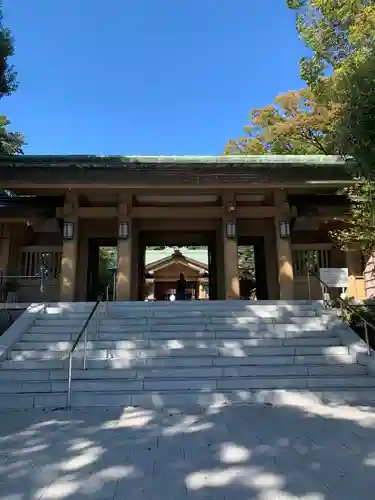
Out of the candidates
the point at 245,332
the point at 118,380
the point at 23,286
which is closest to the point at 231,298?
the point at 245,332

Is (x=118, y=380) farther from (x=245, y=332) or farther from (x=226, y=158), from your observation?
(x=226, y=158)

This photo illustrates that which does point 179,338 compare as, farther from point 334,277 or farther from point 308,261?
point 308,261

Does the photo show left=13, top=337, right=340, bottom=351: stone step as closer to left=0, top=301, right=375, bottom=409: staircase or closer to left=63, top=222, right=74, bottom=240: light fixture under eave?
left=0, top=301, right=375, bottom=409: staircase

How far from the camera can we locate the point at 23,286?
11.5 m

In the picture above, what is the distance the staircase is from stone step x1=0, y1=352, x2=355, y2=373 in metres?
0.02

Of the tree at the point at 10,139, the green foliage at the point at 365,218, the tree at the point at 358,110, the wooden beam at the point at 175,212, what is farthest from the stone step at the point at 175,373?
the tree at the point at 10,139

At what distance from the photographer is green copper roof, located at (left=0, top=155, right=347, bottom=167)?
392 inches

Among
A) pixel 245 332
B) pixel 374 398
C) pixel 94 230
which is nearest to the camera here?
pixel 374 398

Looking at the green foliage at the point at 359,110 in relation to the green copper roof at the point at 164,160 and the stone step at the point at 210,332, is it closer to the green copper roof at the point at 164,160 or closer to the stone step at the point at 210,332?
the stone step at the point at 210,332

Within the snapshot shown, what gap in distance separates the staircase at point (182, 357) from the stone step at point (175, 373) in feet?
0.05

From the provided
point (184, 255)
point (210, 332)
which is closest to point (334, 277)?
point (210, 332)

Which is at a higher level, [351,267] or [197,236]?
[197,236]

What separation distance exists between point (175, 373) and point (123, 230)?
5598 mm

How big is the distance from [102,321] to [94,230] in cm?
499
